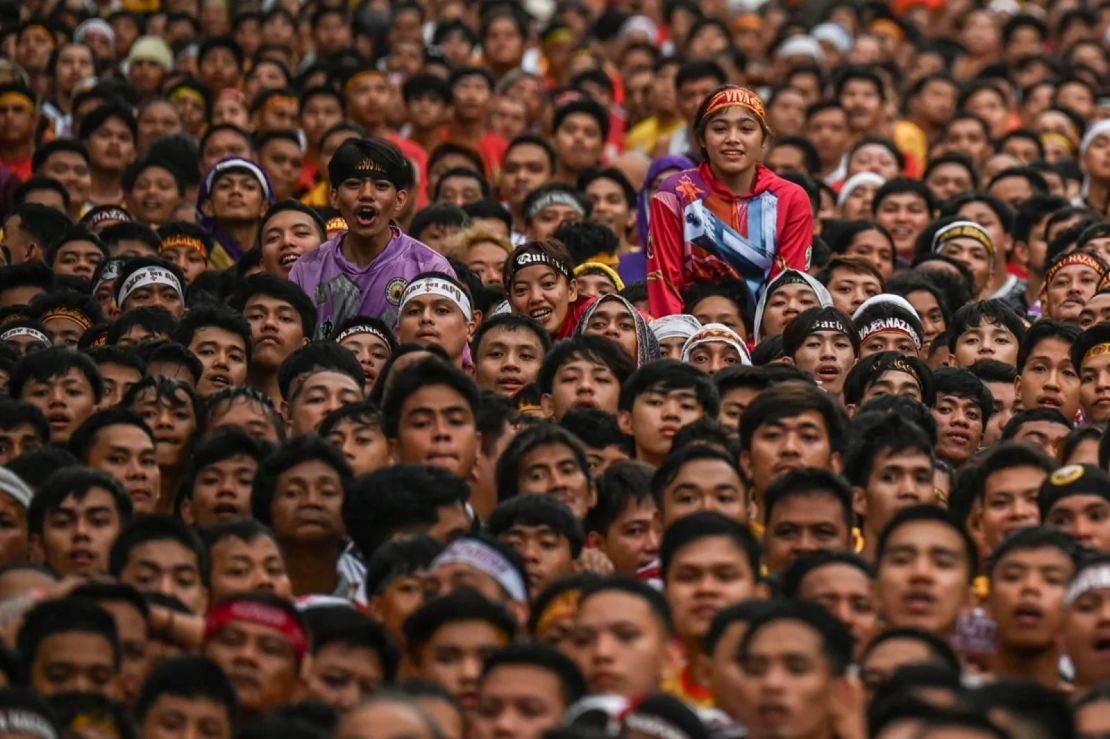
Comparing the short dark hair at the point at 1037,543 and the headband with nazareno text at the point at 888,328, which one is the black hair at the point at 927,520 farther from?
the headband with nazareno text at the point at 888,328

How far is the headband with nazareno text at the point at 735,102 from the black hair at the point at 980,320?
1.43 m

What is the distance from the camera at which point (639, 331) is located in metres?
13.4

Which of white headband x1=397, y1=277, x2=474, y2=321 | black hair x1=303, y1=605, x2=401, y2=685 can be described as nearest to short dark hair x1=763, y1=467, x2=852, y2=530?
black hair x1=303, y1=605, x2=401, y2=685

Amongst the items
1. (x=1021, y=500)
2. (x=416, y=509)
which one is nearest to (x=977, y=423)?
(x=1021, y=500)

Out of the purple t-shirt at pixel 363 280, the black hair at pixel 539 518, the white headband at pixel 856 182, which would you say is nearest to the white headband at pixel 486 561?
the black hair at pixel 539 518

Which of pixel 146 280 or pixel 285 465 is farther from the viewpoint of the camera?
pixel 146 280

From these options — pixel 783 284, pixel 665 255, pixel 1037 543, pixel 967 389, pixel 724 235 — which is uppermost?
pixel 724 235

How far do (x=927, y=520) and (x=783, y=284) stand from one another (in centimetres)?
390

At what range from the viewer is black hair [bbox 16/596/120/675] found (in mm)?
9672

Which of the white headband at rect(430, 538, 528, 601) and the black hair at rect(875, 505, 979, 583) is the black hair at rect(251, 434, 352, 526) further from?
the black hair at rect(875, 505, 979, 583)

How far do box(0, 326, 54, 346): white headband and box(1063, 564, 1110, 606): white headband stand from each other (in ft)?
19.2

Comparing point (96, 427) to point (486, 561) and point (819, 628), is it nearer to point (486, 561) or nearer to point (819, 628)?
point (486, 561)

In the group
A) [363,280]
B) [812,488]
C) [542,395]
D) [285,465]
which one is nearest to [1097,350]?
[542,395]

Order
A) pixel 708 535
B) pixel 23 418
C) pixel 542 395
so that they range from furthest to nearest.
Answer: pixel 542 395
pixel 23 418
pixel 708 535
